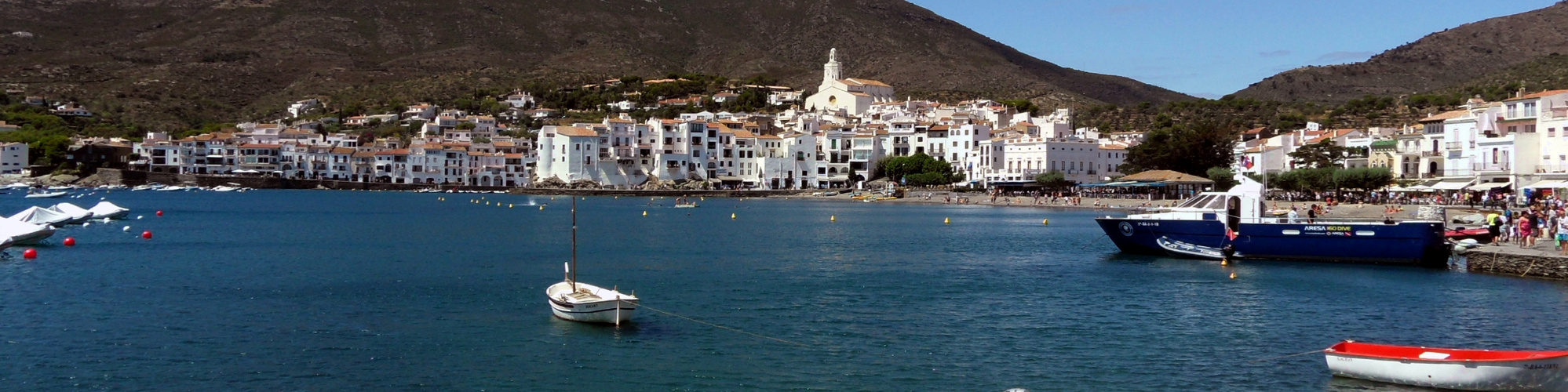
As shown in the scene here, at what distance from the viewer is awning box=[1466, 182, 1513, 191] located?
173 ft

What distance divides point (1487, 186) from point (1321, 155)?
24.6 m

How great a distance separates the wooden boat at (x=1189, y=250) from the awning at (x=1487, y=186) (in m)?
28.1

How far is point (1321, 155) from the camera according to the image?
Result: 77.2 meters

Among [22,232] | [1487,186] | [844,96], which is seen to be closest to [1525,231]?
[1487,186]

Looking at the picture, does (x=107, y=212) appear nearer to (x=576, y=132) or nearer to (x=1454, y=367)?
(x=1454, y=367)

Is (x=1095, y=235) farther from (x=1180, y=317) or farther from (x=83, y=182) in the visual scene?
(x=83, y=182)

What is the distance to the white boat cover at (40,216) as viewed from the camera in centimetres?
3908

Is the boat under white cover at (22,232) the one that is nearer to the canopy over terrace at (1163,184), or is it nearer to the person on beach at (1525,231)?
the person on beach at (1525,231)

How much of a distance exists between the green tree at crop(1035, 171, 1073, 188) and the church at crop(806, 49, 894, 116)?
41084 millimetres

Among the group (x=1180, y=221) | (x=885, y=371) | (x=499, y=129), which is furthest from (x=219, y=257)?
(x=499, y=129)

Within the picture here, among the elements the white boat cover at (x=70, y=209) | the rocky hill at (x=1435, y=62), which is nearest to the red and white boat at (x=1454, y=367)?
the white boat cover at (x=70, y=209)

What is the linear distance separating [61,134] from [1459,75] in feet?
558

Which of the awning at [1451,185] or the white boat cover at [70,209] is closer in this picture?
the white boat cover at [70,209]

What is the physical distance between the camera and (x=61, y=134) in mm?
120125
